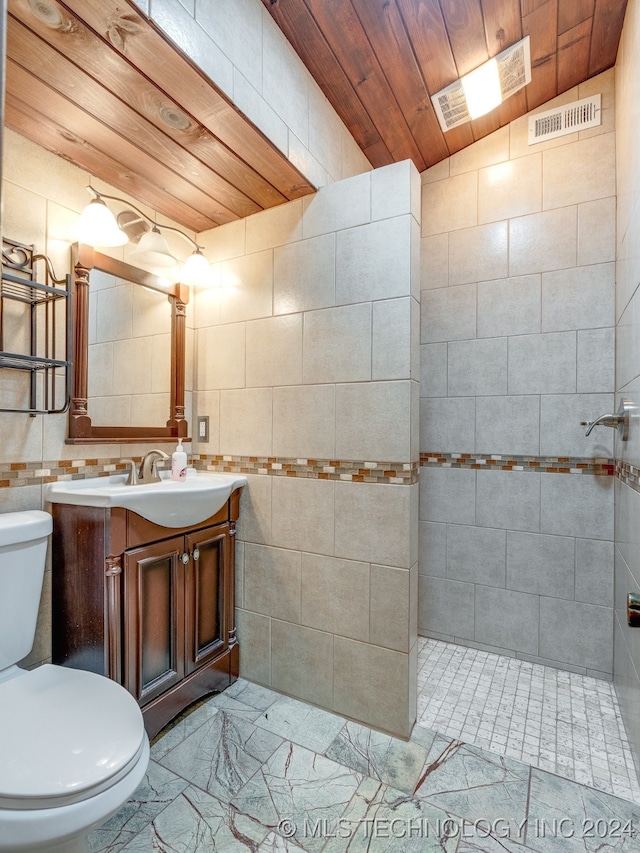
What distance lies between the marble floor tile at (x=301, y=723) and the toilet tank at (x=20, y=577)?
906mm

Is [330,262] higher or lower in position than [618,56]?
lower

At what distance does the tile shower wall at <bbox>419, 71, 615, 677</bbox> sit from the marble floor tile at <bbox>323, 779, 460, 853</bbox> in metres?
1.09

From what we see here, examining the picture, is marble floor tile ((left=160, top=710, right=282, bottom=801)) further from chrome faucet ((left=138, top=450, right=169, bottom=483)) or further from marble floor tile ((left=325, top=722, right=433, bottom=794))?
chrome faucet ((left=138, top=450, right=169, bottom=483))

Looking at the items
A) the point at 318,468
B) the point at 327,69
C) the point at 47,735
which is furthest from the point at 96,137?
the point at 47,735

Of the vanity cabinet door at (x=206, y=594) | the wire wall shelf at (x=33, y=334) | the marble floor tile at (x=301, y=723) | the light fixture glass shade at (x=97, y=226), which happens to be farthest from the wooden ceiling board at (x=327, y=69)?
the marble floor tile at (x=301, y=723)

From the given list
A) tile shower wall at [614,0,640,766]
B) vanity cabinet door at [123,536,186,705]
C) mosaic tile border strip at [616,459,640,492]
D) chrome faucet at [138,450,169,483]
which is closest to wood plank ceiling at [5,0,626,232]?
tile shower wall at [614,0,640,766]

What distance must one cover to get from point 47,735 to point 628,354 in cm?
214

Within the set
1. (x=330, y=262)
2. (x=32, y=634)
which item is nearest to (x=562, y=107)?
(x=330, y=262)

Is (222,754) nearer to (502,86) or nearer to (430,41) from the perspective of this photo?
(430,41)

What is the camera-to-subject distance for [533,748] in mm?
1598

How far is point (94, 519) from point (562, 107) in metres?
2.73

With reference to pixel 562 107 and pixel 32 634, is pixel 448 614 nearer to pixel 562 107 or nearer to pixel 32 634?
pixel 32 634

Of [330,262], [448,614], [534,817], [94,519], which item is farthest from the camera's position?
[448,614]

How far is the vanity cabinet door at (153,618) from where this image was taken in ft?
4.96
